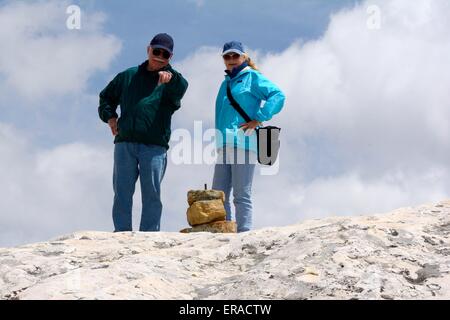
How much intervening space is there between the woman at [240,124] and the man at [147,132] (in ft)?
1.87

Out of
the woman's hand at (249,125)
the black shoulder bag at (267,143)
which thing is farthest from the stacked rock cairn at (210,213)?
the woman's hand at (249,125)

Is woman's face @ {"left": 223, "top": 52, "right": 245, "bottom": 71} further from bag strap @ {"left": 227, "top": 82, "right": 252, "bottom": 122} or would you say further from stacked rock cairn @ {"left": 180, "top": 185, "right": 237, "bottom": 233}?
stacked rock cairn @ {"left": 180, "top": 185, "right": 237, "bottom": 233}

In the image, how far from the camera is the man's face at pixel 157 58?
676cm

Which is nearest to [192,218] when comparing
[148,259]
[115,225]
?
[115,225]

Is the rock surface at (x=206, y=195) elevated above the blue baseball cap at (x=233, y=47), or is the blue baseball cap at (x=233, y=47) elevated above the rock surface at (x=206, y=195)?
the blue baseball cap at (x=233, y=47)

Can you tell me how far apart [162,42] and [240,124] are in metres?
1.24

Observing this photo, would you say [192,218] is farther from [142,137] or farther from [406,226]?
[406,226]

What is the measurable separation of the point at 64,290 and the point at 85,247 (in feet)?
4.33

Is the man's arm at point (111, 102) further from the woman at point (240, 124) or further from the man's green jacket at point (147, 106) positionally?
the woman at point (240, 124)

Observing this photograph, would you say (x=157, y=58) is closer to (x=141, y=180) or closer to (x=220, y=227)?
(x=141, y=180)

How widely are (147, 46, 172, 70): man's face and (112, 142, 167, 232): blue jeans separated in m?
0.93

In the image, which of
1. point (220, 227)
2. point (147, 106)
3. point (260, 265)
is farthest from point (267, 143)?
point (260, 265)

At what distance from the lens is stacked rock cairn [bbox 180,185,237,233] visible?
685 cm

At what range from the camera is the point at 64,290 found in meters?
3.17
